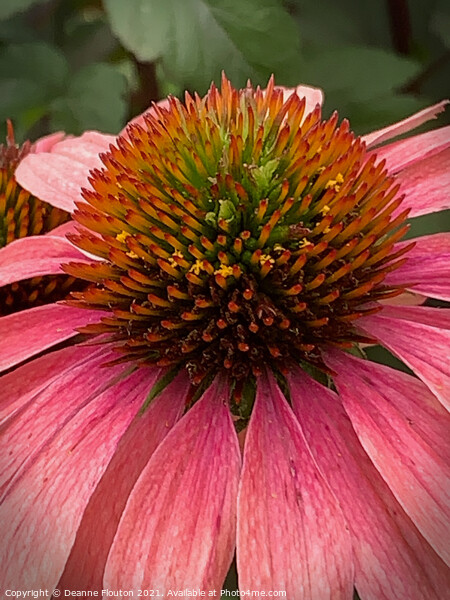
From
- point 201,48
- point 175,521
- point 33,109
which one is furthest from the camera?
point 33,109

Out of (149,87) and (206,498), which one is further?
(149,87)

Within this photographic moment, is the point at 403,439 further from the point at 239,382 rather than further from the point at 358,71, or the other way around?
the point at 358,71

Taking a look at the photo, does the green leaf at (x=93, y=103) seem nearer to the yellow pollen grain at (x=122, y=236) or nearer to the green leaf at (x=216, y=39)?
the green leaf at (x=216, y=39)

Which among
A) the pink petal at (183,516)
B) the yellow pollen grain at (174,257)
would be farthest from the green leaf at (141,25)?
the pink petal at (183,516)

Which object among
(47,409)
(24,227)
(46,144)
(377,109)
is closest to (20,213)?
(24,227)

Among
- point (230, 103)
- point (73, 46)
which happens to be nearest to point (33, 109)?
point (73, 46)

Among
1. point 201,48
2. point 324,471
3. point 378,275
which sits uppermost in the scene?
point 201,48

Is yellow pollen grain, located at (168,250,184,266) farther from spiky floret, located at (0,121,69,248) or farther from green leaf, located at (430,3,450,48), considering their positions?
green leaf, located at (430,3,450,48)

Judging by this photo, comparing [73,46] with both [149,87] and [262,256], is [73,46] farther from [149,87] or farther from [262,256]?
[262,256]
